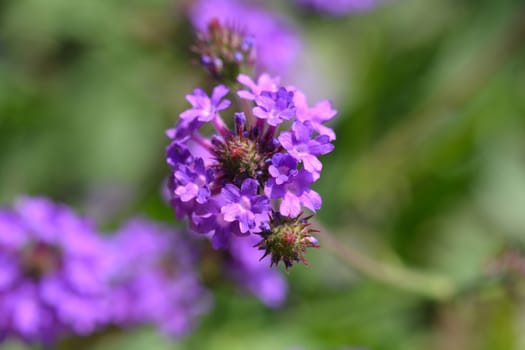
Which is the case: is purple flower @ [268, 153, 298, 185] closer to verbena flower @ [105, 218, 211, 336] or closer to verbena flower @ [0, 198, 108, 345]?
verbena flower @ [0, 198, 108, 345]

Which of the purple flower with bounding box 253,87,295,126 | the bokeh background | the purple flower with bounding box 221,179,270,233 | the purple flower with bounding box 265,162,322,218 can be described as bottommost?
the purple flower with bounding box 221,179,270,233

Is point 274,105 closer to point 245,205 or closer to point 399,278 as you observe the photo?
point 245,205

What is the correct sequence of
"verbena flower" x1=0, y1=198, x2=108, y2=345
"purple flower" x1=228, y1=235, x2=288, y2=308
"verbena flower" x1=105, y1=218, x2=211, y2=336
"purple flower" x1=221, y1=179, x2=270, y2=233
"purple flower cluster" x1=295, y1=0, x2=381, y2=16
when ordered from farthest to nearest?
"purple flower cluster" x1=295, y1=0, x2=381, y2=16 < "verbena flower" x1=105, y1=218, x2=211, y2=336 < "purple flower" x1=228, y1=235, x2=288, y2=308 < "verbena flower" x1=0, y1=198, x2=108, y2=345 < "purple flower" x1=221, y1=179, x2=270, y2=233

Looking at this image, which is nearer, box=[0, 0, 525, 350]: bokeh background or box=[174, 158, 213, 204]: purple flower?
box=[174, 158, 213, 204]: purple flower

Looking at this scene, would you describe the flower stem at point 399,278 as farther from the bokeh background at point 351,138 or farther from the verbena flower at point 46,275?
the verbena flower at point 46,275

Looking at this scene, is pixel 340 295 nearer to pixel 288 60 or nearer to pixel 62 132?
pixel 288 60

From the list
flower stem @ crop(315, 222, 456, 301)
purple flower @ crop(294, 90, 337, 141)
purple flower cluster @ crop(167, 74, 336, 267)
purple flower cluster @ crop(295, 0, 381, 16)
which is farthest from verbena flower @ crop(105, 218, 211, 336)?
purple flower cluster @ crop(295, 0, 381, 16)
